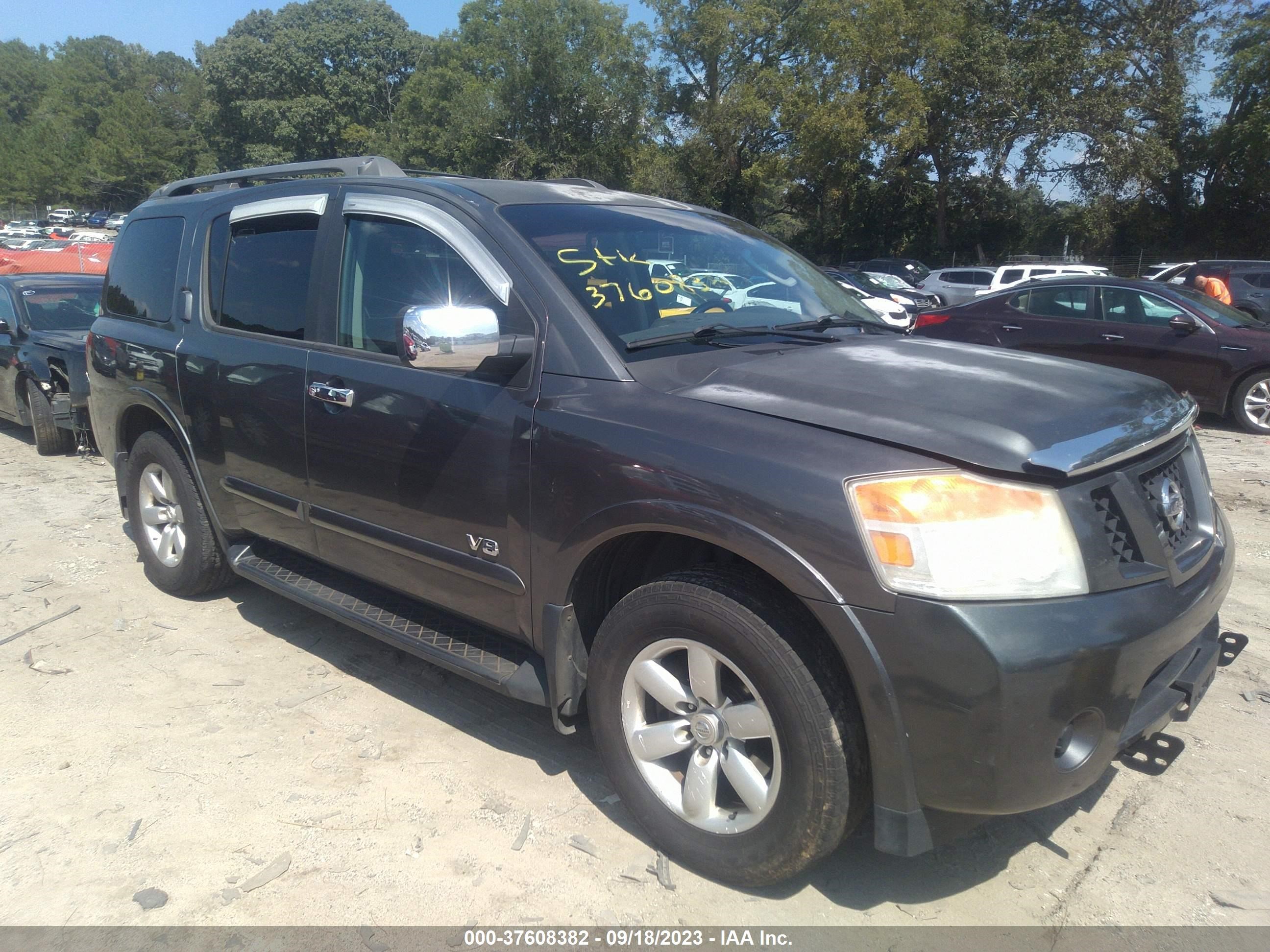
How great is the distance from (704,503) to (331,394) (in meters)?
1.71

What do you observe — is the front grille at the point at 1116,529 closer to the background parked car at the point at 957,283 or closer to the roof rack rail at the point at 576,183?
the roof rack rail at the point at 576,183

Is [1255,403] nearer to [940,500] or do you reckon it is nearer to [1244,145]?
[940,500]

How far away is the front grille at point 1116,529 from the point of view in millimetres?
2264

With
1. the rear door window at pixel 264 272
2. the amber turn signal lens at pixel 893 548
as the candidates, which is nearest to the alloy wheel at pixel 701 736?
the amber turn signal lens at pixel 893 548

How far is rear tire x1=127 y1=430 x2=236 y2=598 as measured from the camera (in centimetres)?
446

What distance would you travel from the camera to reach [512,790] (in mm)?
3129

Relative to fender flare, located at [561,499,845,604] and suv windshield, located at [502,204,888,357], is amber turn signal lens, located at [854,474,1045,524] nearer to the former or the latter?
fender flare, located at [561,499,845,604]

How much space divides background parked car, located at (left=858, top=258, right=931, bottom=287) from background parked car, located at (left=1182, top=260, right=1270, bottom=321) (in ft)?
33.9

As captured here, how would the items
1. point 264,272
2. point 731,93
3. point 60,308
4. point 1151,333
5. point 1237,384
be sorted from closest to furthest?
point 264,272
point 60,308
point 1237,384
point 1151,333
point 731,93

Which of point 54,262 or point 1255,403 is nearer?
point 1255,403

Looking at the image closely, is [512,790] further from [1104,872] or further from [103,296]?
[103,296]

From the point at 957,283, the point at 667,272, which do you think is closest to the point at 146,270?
the point at 667,272

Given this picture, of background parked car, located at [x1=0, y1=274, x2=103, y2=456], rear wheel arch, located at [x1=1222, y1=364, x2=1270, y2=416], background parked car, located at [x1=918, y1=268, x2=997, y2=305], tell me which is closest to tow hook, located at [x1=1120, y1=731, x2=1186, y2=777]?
rear wheel arch, located at [x1=1222, y1=364, x2=1270, y2=416]

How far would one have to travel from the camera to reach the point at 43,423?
840 centimetres
